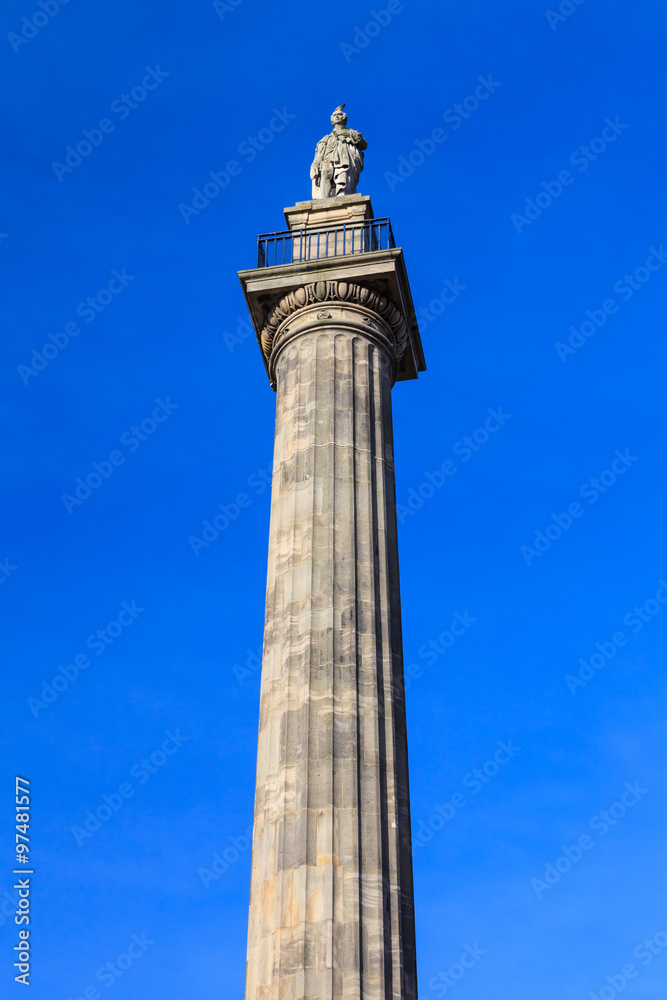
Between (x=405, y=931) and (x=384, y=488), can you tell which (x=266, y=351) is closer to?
(x=384, y=488)

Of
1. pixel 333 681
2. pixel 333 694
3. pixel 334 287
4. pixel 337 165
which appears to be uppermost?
pixel 337 165

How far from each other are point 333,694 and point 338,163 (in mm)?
14394

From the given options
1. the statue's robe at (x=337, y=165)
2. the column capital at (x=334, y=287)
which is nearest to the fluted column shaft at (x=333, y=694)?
the column capital at (x=334, y=287)

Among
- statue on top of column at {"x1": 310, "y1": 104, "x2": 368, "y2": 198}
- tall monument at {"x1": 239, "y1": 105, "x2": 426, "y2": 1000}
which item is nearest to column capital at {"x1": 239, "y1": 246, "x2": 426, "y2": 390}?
tall monument at {"x1": 239, "y1": 105, "x2": 426, "y2": 1000}

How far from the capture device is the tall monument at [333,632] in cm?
1773

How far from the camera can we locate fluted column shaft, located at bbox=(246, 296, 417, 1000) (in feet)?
57.9

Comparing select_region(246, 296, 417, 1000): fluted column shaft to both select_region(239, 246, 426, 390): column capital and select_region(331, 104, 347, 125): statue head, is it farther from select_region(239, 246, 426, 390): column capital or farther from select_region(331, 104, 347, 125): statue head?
select_region(331, 104, 347, 125): statue head

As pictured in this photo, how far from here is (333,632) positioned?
20531 millimetres

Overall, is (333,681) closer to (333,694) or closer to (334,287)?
(333,694)

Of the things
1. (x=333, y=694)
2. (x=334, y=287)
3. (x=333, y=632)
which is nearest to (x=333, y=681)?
(x=333, y=694)

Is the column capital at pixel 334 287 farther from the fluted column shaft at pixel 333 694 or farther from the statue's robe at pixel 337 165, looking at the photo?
the statue's robe at pixel 337 165

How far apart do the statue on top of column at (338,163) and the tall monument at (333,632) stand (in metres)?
0.24

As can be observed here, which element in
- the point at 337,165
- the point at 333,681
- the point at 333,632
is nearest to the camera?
the point at 333,681

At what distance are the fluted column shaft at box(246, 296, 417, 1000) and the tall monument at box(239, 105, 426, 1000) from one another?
28 mm
